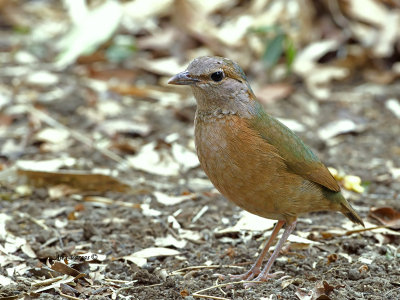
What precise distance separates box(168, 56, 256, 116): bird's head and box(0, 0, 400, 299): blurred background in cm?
123

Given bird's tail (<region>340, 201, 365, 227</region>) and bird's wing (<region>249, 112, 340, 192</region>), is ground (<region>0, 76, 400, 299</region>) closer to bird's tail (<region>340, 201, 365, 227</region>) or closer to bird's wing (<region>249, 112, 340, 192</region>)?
bird's tail (<region>340, 201, 365, 227</region>)

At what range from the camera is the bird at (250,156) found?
14.4 feet

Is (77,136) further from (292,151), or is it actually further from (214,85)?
(292,151)

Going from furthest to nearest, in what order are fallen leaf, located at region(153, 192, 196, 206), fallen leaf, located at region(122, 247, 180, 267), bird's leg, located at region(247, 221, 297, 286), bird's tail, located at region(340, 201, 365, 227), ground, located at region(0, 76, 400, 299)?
fallen leaf, located at region(153, 192, 196, 206), bird's tail, located at region(340, 201, 365, 227), fallen leaf, located at region(122, 247, 180, 267), bird's leg, located at region(247, 221, 297, 286), ground, located at region(0, 76, 400, 299)

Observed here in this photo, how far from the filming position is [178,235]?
521 centimetres

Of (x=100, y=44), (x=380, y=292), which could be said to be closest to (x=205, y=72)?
(x=380, y=292)

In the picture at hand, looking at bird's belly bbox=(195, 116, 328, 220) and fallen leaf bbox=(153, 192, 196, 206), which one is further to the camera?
fallen leaf bbox=(153, 192, 196, 206)

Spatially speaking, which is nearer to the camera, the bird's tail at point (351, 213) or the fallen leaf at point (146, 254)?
the fallen leaf at point (146, 254)

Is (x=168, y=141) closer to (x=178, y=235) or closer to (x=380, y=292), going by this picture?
(x=178, y=235)

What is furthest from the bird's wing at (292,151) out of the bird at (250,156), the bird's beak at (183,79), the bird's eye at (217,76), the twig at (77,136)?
the twig at (77,136)

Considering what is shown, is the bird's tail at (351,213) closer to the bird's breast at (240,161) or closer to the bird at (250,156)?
the bird at (250,156)

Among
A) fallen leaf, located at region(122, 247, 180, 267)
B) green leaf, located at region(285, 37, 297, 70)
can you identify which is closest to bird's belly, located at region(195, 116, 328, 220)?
fallen leaf, located at region(122, 247, 180, 267)

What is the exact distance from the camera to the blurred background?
5.81 m

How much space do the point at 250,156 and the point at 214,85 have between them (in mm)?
621
